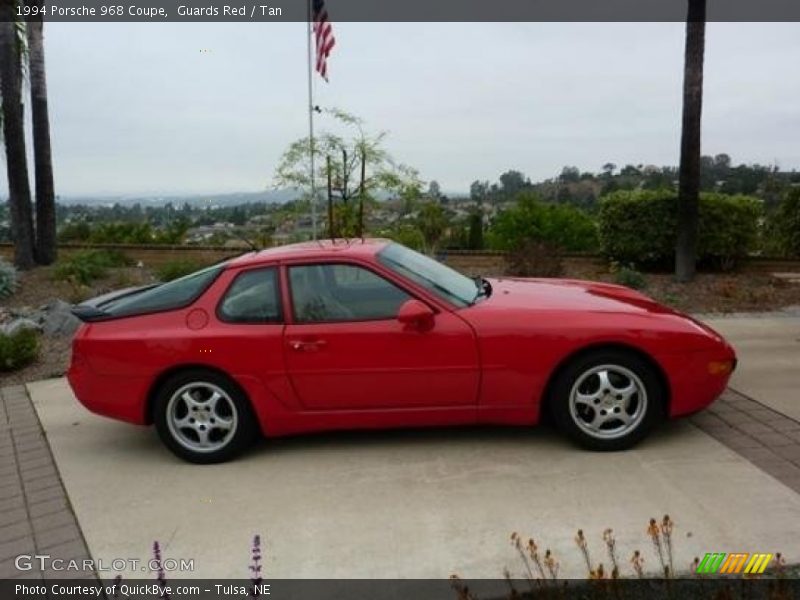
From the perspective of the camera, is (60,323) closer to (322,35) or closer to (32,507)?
(32,507)

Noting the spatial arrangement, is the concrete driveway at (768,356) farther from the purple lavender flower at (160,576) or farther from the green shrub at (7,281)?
the green shrub at (7,281)

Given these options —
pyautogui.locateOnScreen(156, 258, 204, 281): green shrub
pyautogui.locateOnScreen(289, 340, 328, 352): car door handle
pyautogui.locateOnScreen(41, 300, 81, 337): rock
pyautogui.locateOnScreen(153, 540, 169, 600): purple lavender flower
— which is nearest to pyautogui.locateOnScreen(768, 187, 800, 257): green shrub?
pyautogui.locateOnScreen(156, 258, 204, 281): green shrub

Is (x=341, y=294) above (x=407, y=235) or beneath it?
beneath

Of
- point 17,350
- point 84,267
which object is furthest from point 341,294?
point 84,267

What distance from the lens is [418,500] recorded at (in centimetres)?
375

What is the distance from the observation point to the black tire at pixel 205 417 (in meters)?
4.41

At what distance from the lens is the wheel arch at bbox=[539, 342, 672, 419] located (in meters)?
4.18

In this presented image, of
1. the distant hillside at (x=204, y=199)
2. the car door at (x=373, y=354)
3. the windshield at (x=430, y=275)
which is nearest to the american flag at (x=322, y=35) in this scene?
the distant hillside at (x=204, y=199)

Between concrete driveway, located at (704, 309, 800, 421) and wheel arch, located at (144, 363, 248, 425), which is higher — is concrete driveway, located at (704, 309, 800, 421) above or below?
below

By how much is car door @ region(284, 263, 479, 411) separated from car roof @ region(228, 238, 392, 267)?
0.84ft

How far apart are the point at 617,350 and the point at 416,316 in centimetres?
117

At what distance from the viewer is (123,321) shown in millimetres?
4574

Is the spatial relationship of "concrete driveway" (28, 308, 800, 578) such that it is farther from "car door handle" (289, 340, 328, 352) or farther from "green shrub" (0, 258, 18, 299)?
"green shrub" (0, 258, 18, 299)

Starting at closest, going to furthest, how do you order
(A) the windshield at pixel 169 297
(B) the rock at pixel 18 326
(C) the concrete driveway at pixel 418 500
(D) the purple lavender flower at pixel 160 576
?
(D) the purple lavender flower at pixel 160 576, (C) the concrete driveway at pixel 418 500, (A) the windshield at pixel 169 297, (B) the rock at pixel 18 326
